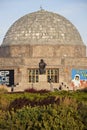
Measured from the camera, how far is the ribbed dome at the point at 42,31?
2144 inches

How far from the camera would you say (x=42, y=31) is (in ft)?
181

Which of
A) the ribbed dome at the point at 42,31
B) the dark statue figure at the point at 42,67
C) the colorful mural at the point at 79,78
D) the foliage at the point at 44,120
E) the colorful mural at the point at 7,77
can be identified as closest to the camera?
the foliage at the point at 44,120

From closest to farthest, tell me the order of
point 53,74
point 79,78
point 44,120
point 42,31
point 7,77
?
point 44,120, point 79,78, point 53,74, point 7,77, point 42,31

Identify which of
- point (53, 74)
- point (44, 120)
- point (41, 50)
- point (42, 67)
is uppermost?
point (41, 50)

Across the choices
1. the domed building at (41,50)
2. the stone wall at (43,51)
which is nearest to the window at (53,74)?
the domed building at (41,50)

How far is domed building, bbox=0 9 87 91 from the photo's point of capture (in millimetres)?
49125

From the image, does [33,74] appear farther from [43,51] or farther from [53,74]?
[43,51]

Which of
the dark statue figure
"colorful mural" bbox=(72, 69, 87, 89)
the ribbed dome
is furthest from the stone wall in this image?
the dark statue figure

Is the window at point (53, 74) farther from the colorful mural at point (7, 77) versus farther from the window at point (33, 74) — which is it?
the colorful mural at point (7, 77)

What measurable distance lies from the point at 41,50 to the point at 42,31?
3077mm

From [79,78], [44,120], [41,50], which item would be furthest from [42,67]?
[44,120]

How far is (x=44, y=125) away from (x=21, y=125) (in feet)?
1.97

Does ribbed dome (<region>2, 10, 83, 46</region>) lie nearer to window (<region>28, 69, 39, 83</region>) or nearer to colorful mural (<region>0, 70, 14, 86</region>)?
colorful mural (<region>0, 70, 14, 86</region>)

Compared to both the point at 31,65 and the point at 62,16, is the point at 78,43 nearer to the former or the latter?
the point at 62,16
